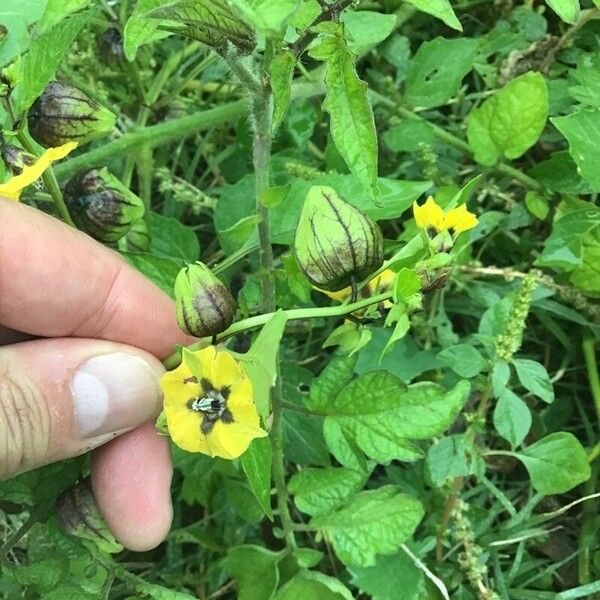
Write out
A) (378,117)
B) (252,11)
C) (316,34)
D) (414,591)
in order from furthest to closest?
(378,117), (414,591), (316,34), (252,11)

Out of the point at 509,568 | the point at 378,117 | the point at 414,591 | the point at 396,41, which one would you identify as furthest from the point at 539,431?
the point at 396,41

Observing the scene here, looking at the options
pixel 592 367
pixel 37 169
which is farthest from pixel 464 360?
pixel 37 169

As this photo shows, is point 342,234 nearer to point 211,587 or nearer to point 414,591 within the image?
point 414,591

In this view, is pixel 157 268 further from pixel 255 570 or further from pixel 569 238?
pixel 569 238

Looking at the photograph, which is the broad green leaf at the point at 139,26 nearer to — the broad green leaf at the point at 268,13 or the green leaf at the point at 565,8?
the broad green leaf at the point at 268,13

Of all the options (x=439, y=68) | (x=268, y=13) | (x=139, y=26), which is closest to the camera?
(x=268, y=13)

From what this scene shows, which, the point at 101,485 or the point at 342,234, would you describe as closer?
the point at 342,234
